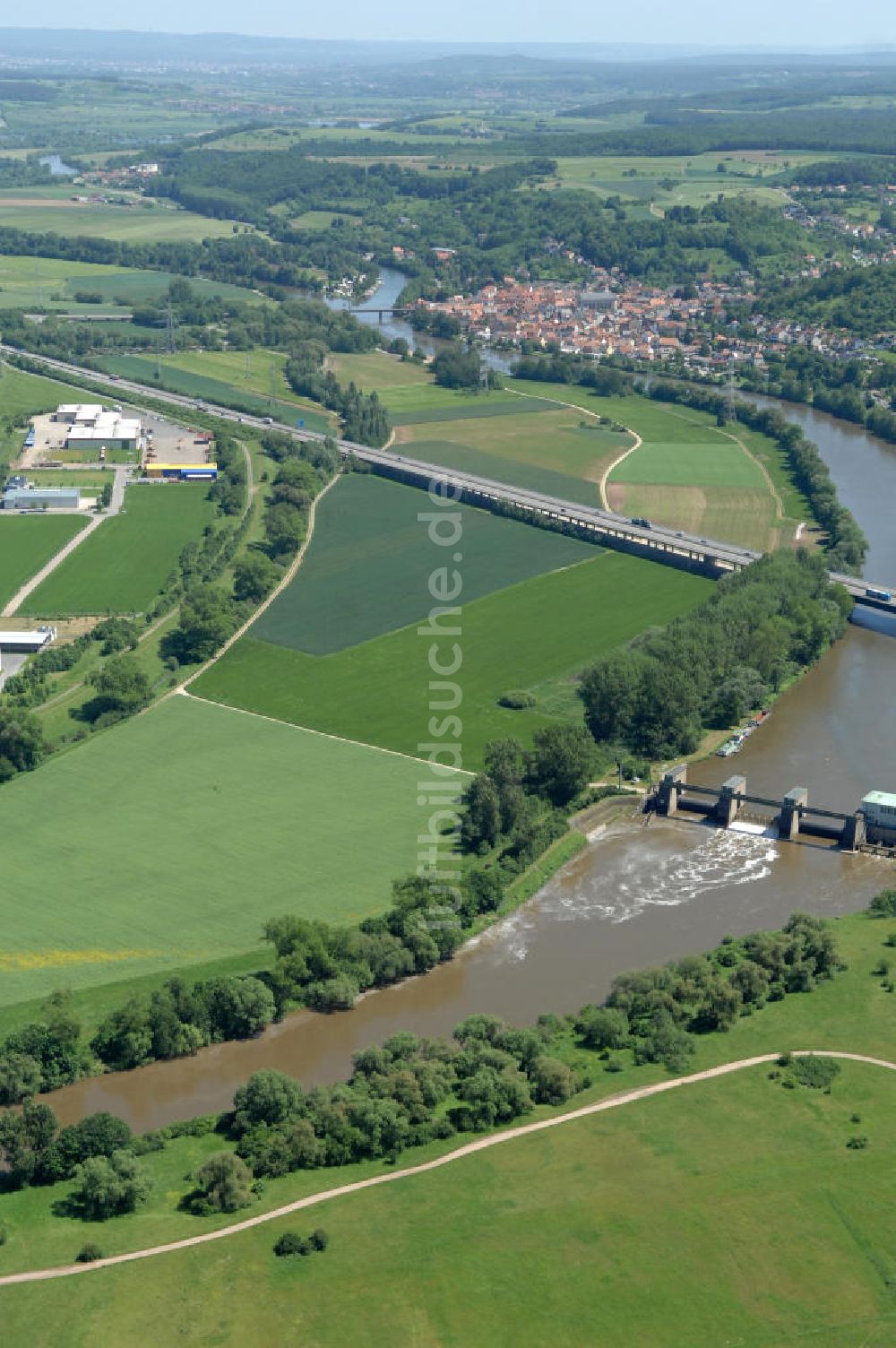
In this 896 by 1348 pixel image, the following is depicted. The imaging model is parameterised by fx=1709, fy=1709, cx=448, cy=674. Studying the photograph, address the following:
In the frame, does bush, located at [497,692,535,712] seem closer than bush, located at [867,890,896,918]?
No

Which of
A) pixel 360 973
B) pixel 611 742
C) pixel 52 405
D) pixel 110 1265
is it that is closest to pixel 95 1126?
pixel 110 1265

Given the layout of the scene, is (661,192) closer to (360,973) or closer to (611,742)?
(611,742)

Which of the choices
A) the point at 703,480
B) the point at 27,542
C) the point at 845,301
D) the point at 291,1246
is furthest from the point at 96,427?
the point at 291,1246

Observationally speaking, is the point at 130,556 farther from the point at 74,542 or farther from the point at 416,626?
the point at 416,626

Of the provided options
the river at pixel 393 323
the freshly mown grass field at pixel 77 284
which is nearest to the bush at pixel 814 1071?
the river at pixel 393 323

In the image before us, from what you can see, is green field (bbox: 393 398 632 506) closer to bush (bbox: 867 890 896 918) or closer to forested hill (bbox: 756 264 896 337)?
forested hill (bbox: 756 264 896 337)

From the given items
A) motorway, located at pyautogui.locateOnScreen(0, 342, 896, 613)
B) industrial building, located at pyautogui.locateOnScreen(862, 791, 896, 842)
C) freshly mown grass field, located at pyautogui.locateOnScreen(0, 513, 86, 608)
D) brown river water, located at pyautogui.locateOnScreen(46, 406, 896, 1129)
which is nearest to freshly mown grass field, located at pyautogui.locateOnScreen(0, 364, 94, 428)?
motorway, located at pyautogui.locateOnScreen(0, 342, 896, 613)
